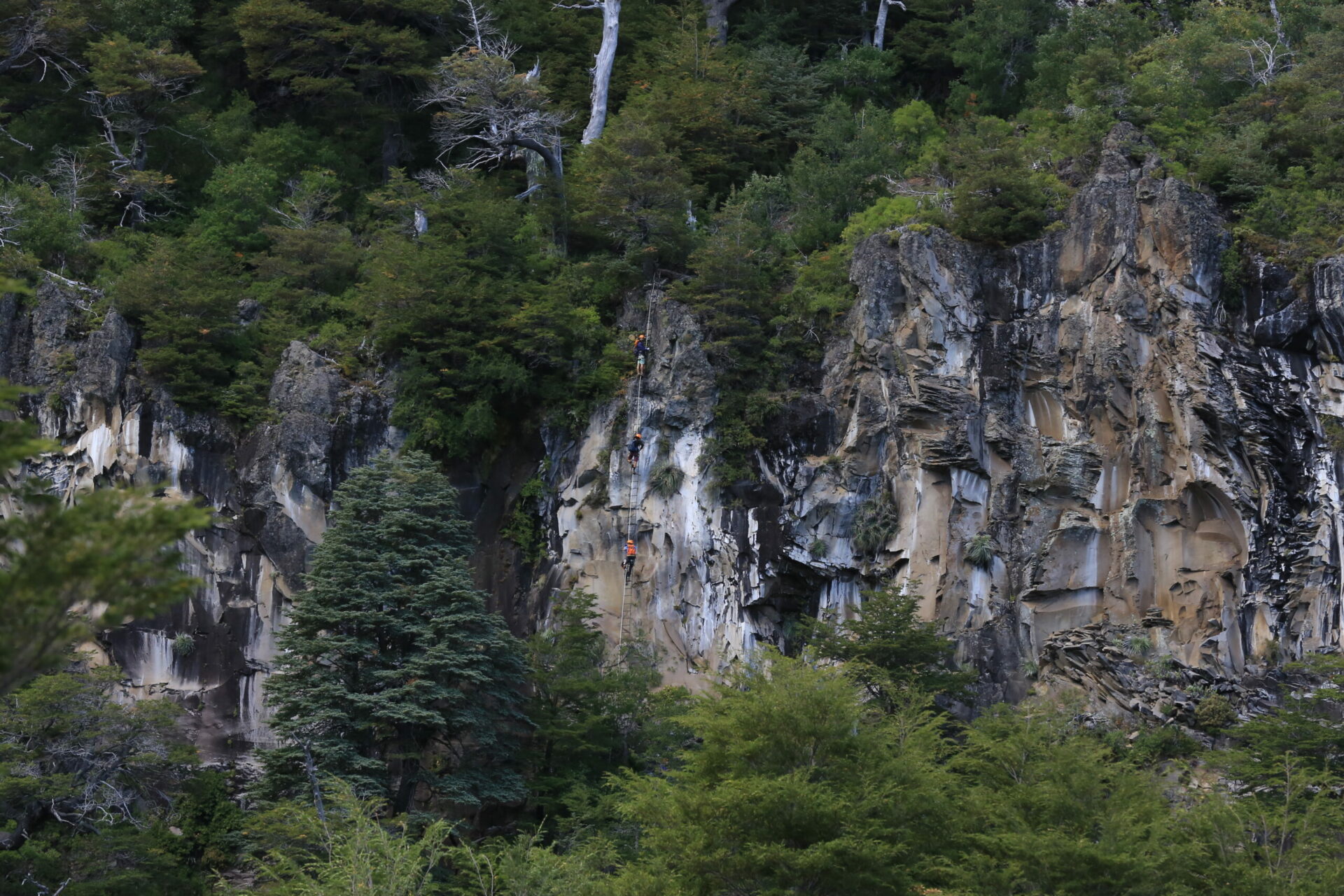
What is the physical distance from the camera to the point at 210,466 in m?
28.7

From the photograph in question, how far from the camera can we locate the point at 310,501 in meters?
28.2

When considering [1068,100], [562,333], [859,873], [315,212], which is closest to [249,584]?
[562,333]

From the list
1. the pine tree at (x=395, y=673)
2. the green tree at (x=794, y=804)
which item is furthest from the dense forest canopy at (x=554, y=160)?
the green tree at (x=794, y=804)

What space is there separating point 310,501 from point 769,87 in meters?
16.7

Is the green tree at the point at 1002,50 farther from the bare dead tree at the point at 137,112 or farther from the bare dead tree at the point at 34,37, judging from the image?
the bare dead tree at the point at 34,37

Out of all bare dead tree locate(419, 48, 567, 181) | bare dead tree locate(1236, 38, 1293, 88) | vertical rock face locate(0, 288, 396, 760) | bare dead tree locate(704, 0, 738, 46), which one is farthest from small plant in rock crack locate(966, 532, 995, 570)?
bare dead tree locate(704, 0, 738, 46)

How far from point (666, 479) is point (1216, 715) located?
1136 cm

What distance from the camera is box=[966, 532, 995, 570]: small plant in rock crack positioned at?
25422 mm

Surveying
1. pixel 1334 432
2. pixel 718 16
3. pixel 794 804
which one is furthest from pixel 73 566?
pixel 718 16

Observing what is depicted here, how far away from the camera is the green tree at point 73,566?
8961 millimetres

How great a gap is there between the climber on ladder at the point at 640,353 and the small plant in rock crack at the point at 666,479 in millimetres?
2208

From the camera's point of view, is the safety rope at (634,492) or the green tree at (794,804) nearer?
the green tree at (794,804)

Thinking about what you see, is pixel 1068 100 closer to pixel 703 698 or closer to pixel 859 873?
pixel 703 698

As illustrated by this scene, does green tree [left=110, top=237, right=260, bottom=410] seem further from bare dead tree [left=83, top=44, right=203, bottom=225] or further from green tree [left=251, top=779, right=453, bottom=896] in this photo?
green tree [left=251, top=779, right=453, bottom=896]
